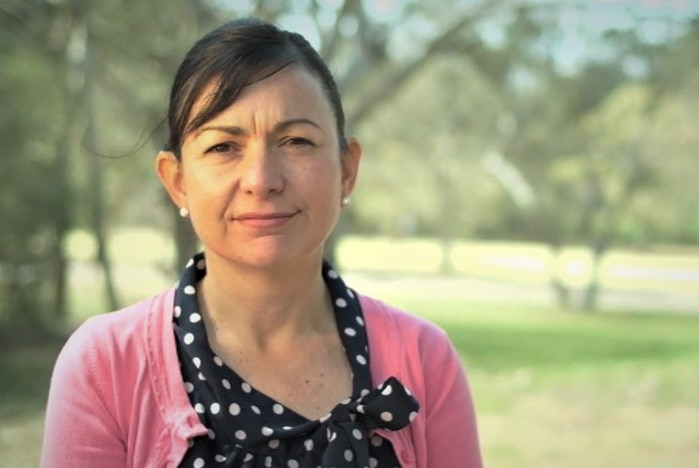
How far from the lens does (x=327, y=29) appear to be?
12.6ft

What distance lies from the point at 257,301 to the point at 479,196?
4.06 meters

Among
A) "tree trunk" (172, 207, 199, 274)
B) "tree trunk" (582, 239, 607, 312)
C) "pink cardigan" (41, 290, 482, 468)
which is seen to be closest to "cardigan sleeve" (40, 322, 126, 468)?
"pink cardigan" (41, 290, 482, 468)

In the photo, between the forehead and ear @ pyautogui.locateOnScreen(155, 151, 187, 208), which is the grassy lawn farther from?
the forehead

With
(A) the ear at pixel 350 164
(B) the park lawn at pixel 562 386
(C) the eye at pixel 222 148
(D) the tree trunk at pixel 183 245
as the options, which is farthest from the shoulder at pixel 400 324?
(B) the park lawn at pixel 562 386

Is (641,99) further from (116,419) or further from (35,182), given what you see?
(116,419)

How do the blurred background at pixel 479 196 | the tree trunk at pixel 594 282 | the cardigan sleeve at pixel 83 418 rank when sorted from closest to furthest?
the cardigan sleeve at pixel 83 418 → the blurred background at pixel 479 196 → the tree trunk at pixel 594 282

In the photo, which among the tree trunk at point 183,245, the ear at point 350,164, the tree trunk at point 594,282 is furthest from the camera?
the tree trunk at point 594,282

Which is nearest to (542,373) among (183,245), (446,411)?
(183,245)

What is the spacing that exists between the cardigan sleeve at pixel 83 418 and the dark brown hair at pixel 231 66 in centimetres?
20

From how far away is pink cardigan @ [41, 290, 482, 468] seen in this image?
75 centimetres

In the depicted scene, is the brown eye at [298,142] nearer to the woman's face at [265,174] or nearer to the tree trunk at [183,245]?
the woman's face at [265,174]

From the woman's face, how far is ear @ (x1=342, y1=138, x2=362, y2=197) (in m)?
0.06

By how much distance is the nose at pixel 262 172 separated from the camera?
29.5 inches

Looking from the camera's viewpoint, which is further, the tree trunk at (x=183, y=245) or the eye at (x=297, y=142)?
the tree trunk at (x=183, y=245)
